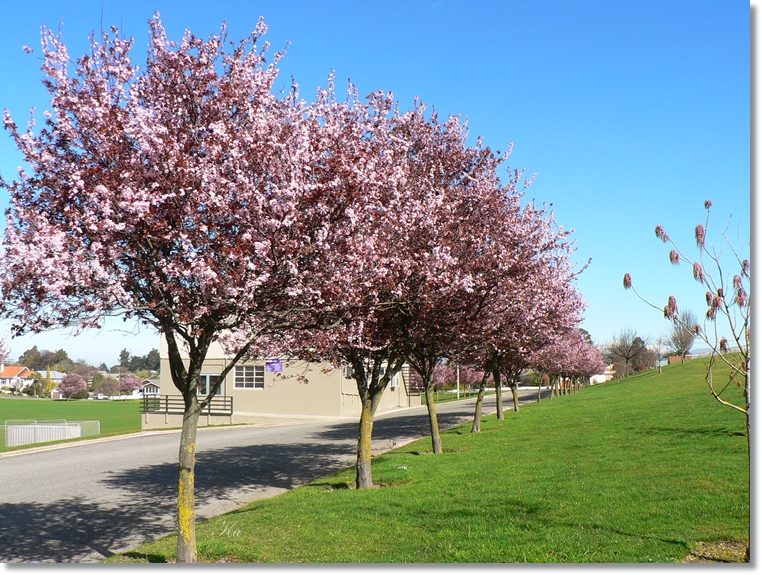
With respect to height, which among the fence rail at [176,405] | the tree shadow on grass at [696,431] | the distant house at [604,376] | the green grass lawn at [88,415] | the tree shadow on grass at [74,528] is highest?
the tree shadow on grass at [696,431]

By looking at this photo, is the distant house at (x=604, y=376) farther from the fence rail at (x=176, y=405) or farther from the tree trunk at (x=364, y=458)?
the tree trunk at (x=364, y=458)

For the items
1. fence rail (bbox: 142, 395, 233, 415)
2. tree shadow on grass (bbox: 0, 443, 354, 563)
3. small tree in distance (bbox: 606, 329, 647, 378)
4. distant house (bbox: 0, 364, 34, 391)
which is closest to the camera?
tree shadow on grass (bbox: 0, 443, 354, 563)

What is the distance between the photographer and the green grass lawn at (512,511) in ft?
24.5

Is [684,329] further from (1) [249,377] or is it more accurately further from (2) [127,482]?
(1) [249,377]

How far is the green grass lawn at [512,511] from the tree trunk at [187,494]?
15.3 inches

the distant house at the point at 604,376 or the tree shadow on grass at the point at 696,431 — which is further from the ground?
the tree shadow on grass at the point at 696,431

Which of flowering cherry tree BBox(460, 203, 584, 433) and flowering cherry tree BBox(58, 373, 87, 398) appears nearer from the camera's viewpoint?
flowering cherry tree BBox(460, 203, 584, 433)

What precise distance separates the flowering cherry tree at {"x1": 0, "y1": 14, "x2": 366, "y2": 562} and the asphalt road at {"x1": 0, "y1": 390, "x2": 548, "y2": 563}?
10.9 ft

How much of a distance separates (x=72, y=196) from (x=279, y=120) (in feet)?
7.85

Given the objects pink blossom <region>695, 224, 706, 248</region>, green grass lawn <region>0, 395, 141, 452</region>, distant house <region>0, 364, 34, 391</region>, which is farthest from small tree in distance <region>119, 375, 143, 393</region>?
pink blossom <region>695, 224, 706, 248</region>

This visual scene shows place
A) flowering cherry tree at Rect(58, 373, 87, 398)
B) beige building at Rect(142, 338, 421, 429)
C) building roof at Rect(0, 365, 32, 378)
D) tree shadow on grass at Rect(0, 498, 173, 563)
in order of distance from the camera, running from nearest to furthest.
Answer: tree shadow on grass at Rect(0, 498, 173, 563), beige building at Rect(142, 338, 421, 429), flowering cherry tree at Rect(58, 373, 87, 398), building roof at Rect(0, 365, 32, 378)

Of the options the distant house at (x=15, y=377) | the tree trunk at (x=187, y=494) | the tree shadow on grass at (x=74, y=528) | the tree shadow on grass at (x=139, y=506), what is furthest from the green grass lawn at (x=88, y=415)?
the distant house at (x=15, y=377)

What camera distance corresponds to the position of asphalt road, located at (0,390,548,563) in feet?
32.7

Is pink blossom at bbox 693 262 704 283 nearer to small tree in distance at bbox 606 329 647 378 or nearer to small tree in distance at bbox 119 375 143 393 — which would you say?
small tree in distance at bbox 606 329 647 378
